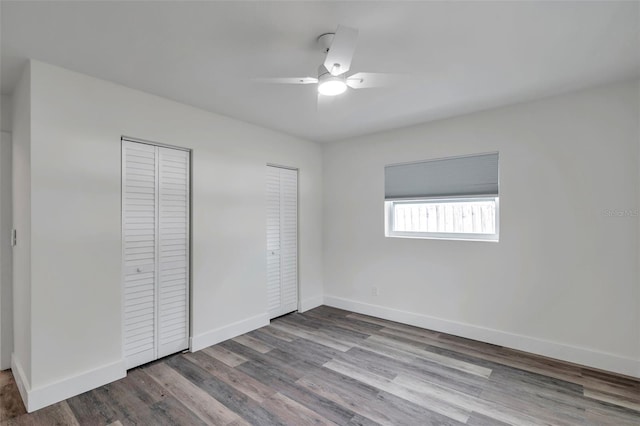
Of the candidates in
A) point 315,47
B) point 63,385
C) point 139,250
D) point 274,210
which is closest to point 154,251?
point 139,250

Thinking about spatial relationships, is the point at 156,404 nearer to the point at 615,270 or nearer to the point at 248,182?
the point at 248,182

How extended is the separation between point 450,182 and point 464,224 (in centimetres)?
53

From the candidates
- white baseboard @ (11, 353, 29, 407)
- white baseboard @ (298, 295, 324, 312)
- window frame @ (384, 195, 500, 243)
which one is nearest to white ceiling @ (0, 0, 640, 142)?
window frame @ (384, 195, 500, 243)

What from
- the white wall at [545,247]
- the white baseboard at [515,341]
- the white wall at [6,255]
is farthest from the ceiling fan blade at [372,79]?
the white wall at [6,255]

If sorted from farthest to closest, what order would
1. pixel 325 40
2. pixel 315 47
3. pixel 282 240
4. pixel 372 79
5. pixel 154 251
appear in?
pixel 282 240 < pixel 154 251 < pixel 372 79 < pixel 315 47 < pixel 325 40

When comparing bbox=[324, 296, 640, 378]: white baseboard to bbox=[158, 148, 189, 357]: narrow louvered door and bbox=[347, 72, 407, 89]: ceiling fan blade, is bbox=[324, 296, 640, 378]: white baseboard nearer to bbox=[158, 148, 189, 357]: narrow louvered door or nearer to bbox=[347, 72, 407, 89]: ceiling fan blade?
bbox=[158, 148, 189, 357]: narrow louvered door

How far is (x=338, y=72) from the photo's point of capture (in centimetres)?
196

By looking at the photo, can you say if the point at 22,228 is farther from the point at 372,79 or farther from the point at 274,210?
A: the point at 372,79

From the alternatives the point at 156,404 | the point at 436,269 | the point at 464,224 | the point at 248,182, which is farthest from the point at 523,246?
the point at 156,404

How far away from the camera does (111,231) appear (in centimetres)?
256

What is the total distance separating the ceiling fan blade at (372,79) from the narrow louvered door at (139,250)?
202cm

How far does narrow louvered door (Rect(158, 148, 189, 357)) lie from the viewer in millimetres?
2943

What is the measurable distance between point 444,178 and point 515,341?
191 centimetres

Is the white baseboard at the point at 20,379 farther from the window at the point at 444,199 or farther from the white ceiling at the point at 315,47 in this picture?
the window at the point at 444,199
